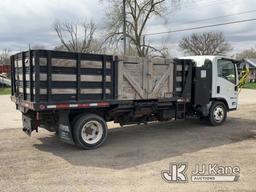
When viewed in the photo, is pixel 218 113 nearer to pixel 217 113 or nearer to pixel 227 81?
pixel 217 113

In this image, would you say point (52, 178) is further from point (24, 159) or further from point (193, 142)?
point (193, 142)

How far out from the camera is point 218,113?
12.0 meters

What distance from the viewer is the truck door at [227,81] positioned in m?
11.8

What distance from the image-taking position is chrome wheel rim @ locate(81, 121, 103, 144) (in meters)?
8.67

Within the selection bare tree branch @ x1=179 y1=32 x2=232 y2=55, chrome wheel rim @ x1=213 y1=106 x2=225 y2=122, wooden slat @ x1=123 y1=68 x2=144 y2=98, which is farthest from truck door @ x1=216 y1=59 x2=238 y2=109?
bare tree branch @ x1=179 y1=32 x2=232 y2=55

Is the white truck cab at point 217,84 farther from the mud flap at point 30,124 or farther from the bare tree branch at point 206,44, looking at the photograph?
the bare tree branch at point 206,44

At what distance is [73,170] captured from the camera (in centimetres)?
699

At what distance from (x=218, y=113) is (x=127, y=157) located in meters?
5.10

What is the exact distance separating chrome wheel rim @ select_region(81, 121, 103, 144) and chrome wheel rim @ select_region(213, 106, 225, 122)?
15.1 ft
